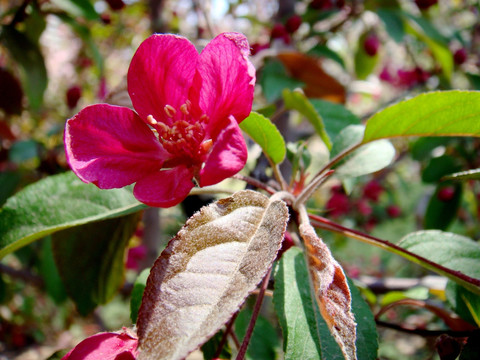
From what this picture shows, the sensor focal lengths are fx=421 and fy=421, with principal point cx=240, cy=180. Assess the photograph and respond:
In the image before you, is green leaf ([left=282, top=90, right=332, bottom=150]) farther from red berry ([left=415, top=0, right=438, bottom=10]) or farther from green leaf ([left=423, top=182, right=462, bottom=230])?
red berry ([left=415, top=0, right=438, bottom=10])

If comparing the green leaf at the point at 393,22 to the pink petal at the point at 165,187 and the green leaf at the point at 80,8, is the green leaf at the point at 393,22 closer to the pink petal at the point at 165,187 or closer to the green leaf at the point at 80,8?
the green leaf at the point at 80,8

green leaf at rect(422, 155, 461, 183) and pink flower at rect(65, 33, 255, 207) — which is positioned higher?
pink flower at rect(65, 33, 255, 207)

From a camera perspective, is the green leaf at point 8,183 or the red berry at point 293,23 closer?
the green leaf at point 8,183

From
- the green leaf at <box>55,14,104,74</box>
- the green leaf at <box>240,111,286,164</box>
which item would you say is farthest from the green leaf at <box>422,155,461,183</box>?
the green leaf at <box>55,14,104,74</box>

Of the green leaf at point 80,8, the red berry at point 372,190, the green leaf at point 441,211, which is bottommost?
the red berry at point 372,190

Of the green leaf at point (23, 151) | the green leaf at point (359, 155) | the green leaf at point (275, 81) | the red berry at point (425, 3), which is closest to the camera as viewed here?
the green leaf at point (359, 155)

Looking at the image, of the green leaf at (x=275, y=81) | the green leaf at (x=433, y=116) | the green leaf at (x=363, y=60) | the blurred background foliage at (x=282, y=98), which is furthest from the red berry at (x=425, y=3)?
the green leaf at (x=433, y=116)

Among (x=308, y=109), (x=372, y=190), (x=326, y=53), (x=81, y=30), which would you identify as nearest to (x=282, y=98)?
(x=326, y=53)

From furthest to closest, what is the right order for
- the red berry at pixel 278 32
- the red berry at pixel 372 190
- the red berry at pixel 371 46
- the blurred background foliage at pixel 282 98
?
the red berry at pixel 372 190 < the red berry at pixel 371 46 < the red berry at pixel 278 32 < the blurred background foliage at pixel 282 98
